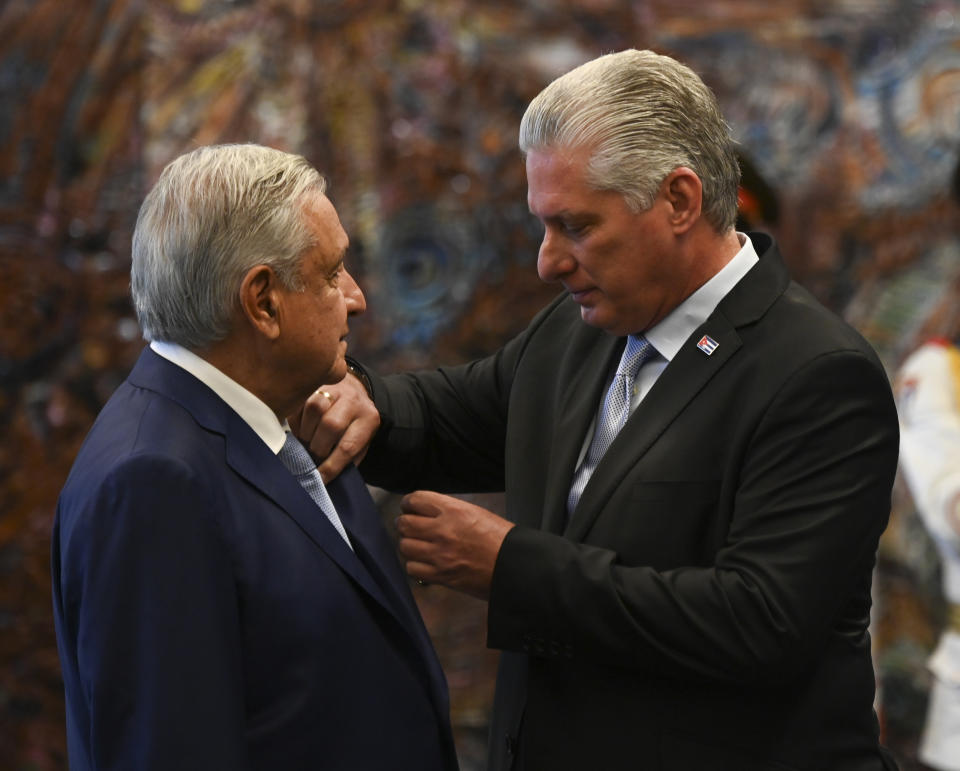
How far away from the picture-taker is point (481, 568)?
6.32ft

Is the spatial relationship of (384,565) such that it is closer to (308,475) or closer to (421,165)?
(308,475)

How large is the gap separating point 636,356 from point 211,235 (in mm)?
786

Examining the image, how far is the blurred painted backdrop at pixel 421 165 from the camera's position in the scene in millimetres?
3971

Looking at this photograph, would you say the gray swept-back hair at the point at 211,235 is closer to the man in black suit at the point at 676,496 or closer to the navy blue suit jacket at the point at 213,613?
the navy blue suit jacket at the point at 213,613

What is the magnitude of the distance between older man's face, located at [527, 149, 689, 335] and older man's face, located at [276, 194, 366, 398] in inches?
15.0

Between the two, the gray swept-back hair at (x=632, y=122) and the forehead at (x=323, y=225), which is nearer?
the forehead at (x=323, y=225)

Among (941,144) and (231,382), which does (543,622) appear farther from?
(941,144)

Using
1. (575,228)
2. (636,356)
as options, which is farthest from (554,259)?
(636,356)

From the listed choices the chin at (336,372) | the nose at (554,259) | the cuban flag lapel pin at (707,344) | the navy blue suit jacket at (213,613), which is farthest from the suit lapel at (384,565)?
the cuban flag lapel pin at (707,344)

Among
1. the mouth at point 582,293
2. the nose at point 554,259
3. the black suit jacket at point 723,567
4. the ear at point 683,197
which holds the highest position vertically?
the ear at point 683,197

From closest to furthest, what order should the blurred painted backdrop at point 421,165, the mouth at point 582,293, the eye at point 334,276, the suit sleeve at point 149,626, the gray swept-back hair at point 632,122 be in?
the suit sleeve at point 149,626 → the eye at point 334,276 → the gray swept-back hair at point 632,122 → the mouth at point 582,293 → the blurred painted backdrop at point 421,165

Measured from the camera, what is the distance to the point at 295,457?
1873mm

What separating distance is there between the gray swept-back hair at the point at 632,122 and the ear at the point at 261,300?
1.77 feet

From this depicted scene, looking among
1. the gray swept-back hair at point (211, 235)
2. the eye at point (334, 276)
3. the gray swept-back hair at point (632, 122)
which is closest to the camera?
the gray swept-back hair at point (211, 235)
